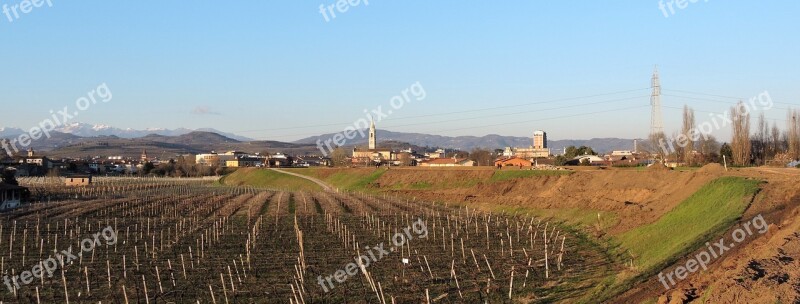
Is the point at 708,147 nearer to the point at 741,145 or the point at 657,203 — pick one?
the point at 741,145

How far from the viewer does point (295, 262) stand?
2564 centimetres

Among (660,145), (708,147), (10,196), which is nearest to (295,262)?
(10,196)

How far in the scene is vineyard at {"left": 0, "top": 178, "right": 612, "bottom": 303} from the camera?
66.0ft

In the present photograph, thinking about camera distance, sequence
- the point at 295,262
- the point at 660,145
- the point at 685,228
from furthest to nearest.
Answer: the point at 660,145, the point at 685,228, the point at 295,262

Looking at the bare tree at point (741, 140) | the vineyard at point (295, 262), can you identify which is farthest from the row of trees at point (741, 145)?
the vineyard at point (295, 262)

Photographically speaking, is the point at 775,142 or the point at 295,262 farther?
the point at 775,142

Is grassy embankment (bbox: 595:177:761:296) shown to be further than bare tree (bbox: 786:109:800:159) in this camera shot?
No

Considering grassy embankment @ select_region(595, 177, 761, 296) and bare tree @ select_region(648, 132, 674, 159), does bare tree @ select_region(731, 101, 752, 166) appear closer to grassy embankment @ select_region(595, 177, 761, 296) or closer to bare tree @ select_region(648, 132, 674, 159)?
bare tree @ select_region(648, 132, 674, 159)

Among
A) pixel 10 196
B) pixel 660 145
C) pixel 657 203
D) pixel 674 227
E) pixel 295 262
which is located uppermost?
pixel 660 145

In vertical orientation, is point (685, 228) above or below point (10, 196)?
above

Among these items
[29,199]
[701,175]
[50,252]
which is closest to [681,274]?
[701,175]

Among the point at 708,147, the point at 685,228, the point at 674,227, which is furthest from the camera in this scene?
the point at 708,147

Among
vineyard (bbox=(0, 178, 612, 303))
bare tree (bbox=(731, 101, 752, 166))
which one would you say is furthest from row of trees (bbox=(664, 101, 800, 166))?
vineyard (bbox=(0, 178, 612, 303))

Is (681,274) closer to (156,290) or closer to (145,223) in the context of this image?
(156,290)
